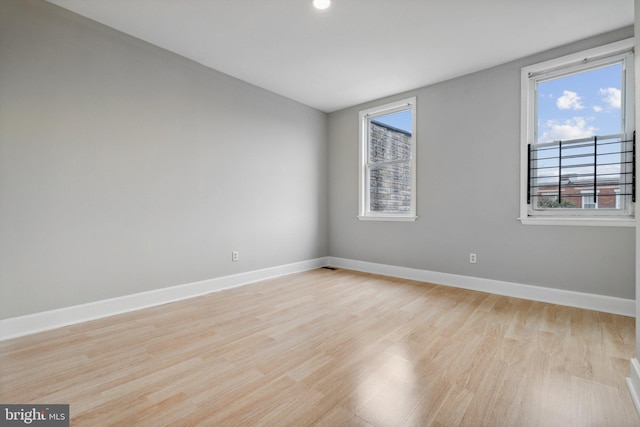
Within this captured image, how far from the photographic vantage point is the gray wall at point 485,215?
2.78 metres

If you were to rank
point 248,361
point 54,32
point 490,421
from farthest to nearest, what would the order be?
point 54,32 < point 248,361 < point 490,421

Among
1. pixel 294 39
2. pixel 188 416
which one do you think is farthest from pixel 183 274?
pixel 294 39

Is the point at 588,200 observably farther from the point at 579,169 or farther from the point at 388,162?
the point at 388,162

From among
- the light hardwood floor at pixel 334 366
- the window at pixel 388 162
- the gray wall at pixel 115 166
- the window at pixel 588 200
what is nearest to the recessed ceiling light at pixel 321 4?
the gray wall at pixel 115 166

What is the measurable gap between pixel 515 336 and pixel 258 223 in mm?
3064

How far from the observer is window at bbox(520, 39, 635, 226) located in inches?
105

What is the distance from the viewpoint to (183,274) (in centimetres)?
317

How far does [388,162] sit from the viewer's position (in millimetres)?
4398

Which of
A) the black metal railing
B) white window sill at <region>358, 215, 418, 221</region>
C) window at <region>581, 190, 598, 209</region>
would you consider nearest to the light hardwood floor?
window at <region>581, 190, 598, 209</region>

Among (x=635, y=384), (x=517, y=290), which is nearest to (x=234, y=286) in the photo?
(x=517, y=290)

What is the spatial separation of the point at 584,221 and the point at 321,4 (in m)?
3.21

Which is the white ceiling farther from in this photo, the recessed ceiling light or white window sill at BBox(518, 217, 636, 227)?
white window sill at BBox(518, 217, 636, 227)

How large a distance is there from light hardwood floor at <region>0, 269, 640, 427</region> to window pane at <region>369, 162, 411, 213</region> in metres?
1.79

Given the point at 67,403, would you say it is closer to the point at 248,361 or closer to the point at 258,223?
the point at 248,361
